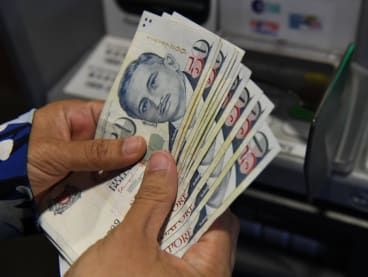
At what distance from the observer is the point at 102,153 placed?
921 mm

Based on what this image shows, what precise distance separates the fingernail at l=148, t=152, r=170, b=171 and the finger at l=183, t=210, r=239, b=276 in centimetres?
12

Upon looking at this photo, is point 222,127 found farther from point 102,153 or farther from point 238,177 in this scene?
point 102,153

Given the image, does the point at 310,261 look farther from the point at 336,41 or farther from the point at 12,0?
the point at 12,0

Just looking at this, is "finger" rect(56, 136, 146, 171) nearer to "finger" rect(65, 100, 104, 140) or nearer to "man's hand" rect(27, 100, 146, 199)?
"man's hand" rect(27, 100, 146, 199)

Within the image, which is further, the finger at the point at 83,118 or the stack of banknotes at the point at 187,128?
the finger at the point at 83,118

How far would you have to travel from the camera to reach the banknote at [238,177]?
35.6 inches

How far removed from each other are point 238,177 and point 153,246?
0.16 metres

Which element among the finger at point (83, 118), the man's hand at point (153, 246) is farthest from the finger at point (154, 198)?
the finger at point (83, 118)

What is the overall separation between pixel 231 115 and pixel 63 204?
0.99ft

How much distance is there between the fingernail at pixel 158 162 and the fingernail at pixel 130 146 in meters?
0.03

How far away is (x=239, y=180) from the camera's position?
2.97ft

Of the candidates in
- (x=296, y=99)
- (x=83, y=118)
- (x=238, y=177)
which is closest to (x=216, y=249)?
(x=238, y=177)

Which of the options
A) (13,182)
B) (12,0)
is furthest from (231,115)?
(12,0)

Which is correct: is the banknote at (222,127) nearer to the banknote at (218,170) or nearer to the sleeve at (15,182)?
the banknote at (218,170)
